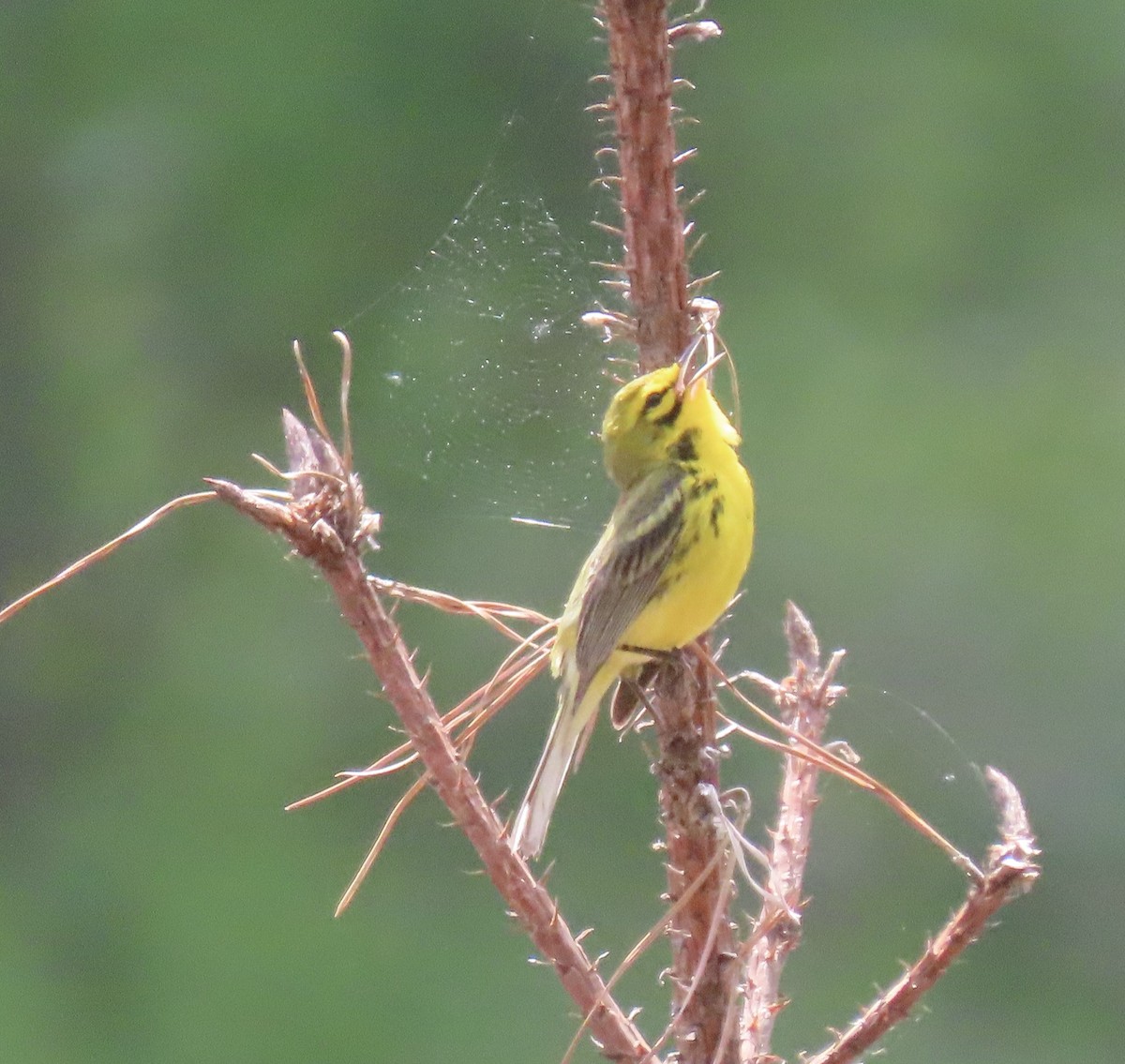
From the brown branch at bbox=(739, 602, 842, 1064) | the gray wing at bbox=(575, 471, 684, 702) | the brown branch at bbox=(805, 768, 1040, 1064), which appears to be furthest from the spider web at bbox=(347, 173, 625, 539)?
the brown branch at bbox=(805, 768, 1040, 1064)

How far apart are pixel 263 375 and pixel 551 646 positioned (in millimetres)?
2225

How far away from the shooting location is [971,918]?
575 millimetres

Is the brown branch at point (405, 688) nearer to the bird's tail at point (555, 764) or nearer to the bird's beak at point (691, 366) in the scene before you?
the bird's tail at point (555, 764)

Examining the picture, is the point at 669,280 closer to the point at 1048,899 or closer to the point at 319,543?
the point at 319,543

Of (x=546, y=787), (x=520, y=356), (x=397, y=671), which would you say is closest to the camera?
(x=397, y=671)

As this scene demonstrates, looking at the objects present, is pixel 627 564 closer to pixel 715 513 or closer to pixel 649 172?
pixel 715 513

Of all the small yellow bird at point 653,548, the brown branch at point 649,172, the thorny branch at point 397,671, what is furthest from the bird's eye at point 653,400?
the thorny branch at point 397,671

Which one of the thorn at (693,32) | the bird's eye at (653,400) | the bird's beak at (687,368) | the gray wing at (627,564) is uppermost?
the thorn at (693,32)

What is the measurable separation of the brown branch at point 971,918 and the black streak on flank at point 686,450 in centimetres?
35

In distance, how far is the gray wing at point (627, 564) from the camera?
81cm

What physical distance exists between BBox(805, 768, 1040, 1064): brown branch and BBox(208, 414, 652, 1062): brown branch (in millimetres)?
87

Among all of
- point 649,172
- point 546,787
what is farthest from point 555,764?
point 649,172

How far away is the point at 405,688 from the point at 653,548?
0.35 m

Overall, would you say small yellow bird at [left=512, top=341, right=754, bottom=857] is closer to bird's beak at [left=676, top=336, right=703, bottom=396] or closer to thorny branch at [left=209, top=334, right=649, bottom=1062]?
bird's beak at [left=676, top=336, right=703, bottom=396]
